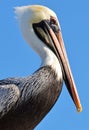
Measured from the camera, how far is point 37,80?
40.4 feet

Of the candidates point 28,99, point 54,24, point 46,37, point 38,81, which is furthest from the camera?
point 54,24

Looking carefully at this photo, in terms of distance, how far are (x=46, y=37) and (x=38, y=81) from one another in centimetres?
150

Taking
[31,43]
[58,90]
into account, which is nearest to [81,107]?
[58,90]

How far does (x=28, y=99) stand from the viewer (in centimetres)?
1198

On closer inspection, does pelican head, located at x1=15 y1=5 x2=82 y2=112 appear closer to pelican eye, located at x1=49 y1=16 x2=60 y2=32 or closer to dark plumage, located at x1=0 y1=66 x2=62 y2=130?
pelican eye, located at x1=49 y1=16 x2=60 y2=32

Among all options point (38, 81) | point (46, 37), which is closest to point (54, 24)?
point (46, 37)

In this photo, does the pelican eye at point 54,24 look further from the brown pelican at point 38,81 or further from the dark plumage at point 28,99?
the dark plumage at point 28,99

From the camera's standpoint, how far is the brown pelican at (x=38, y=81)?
11.9m

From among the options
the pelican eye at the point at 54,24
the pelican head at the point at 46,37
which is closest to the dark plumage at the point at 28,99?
the pelican head at the point at 46,37

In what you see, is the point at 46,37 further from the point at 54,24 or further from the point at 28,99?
the point at 28,99

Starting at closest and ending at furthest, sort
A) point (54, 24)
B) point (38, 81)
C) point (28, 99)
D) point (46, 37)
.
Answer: point (28, 99) → point (38, 81) → point (46, 37) → point (54, 24)

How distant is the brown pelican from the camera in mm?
11906

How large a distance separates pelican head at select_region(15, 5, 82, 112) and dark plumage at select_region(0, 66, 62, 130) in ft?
1.63

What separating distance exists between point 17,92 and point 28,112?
467mm
